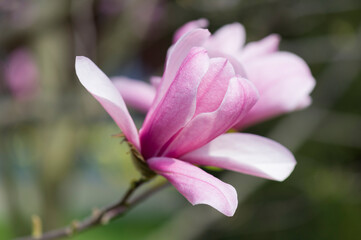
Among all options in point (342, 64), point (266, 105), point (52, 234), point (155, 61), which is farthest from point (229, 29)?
point (155, 61)

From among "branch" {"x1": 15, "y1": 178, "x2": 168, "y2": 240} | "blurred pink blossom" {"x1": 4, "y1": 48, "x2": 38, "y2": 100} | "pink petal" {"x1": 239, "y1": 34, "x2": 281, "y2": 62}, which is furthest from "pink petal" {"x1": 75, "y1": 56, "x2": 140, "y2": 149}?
"blurred pink blossom" {"x1": 4, "y1": 48, "x2": 38, "y2": 100}

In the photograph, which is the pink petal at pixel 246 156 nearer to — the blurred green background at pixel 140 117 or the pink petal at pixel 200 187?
the pink petal at pixel 200 187

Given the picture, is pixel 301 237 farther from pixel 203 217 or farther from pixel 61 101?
pixel 61 101

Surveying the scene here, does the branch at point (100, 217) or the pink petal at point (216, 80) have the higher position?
the pink petal at point (216, 80)

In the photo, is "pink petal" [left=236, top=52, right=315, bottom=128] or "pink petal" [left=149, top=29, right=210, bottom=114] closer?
"pink petal" [left=149, top=29, right=210, bottom=114]

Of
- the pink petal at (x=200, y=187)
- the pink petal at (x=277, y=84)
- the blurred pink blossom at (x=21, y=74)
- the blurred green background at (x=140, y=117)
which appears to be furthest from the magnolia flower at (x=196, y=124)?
the blurred pink blossom at (x=21, y=74)

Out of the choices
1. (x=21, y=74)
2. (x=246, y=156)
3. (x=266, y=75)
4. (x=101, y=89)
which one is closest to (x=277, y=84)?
(x=266, y=75)

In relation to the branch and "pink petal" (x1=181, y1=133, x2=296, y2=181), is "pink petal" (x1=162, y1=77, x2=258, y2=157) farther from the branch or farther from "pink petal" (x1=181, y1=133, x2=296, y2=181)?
the branch
